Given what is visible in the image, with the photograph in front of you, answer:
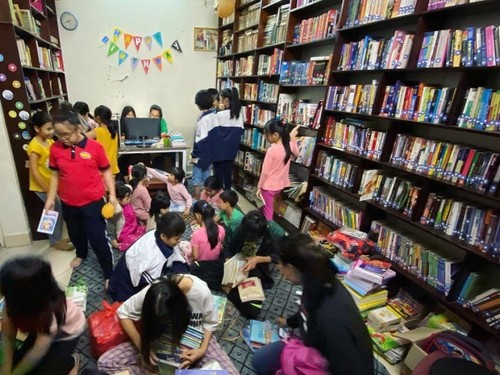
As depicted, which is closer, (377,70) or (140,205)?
(377,70)

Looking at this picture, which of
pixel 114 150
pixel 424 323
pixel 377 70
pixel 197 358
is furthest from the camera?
pixel 114 150

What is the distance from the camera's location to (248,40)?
3947 mm

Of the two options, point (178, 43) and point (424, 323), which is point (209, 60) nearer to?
point (178, 43)

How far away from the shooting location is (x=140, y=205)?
294 cm

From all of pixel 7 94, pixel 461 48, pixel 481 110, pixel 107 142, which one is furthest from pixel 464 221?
pixel 7 94

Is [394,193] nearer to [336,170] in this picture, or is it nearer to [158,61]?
[336,170]

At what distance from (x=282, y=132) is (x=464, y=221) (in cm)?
160

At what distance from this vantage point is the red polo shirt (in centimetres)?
189

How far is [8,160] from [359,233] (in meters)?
2.92

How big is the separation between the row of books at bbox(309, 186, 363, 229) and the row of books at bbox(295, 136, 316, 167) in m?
0.30

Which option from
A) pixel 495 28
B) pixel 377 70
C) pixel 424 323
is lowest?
pixel 424 323

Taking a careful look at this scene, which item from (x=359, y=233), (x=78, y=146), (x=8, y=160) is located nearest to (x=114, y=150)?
(x=8, y=160)

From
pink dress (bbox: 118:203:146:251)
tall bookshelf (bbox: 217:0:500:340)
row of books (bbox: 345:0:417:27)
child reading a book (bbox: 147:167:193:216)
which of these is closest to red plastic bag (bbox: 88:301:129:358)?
pink dress (bbox: 118:203:146:251)

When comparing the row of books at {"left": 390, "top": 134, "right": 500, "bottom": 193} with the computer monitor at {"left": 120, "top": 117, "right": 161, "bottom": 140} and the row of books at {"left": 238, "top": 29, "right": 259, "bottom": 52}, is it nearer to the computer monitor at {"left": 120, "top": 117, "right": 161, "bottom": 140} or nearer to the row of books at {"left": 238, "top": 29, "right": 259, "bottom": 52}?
the row of books at {"left": 238, "top": 29, "right": 259, "bottom": 52}
